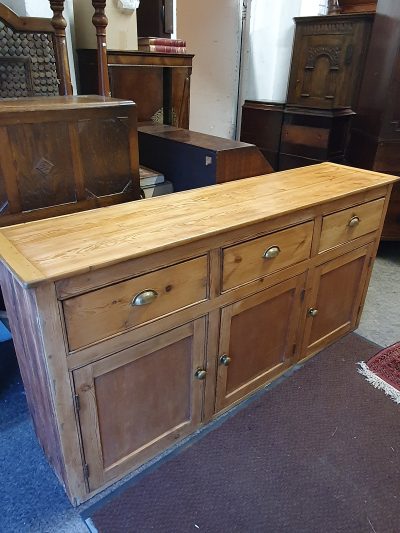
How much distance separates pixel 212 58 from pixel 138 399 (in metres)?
2.92

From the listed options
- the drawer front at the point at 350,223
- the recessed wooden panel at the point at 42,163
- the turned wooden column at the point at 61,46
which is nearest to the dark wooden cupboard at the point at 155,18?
the turned wooden column at the point at 61,46

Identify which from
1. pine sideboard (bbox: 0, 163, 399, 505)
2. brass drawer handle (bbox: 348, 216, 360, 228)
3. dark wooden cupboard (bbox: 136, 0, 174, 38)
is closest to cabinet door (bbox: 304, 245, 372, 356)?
pine sideboard (bbox: 0, 163, 399, 505)

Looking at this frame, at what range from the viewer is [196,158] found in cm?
166

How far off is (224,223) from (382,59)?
78.0 inches

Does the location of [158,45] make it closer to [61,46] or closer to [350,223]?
[61,46]

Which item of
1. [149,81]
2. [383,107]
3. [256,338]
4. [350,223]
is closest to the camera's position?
[256,338]

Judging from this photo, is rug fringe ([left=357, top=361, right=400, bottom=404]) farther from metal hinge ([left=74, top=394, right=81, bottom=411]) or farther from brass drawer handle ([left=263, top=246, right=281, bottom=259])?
metal hinge ([left=74, top=394, right=81, bottom=411])

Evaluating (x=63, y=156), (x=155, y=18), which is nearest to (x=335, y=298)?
(x=63, y=156)

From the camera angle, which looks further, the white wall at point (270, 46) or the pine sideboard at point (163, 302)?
the white wall at point (270, 46)

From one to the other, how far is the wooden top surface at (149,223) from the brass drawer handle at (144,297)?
4.7 inches

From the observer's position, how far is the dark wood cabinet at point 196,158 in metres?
1.61

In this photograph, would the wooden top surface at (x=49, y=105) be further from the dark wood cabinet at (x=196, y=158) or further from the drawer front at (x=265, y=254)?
the drawer front at (x=265, y=254)

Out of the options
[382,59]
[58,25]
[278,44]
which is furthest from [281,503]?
[278,44]

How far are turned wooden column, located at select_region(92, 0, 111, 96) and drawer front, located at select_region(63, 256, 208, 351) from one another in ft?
4.02
